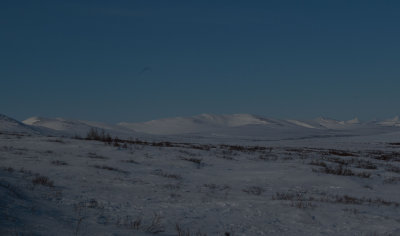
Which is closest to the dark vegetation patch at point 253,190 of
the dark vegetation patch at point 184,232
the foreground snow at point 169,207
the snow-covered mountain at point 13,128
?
the foreground snow at point 169,207

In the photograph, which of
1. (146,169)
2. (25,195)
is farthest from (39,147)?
(25,195)

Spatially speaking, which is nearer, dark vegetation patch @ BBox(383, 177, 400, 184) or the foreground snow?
the foreground snow

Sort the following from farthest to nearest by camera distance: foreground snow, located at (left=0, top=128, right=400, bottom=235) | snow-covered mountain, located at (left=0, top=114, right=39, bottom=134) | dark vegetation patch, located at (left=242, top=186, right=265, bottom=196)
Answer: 1. snow-covered mountain, located at (left=0, top=114, right=39, bottom=134)
2. dark vegetation patch, located at (left=242, top=186, right=265, bottom=196)
3. foreground snow, located at (left=0, top=128, right=400, bottom=235)

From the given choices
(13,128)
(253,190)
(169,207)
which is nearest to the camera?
(169,207)

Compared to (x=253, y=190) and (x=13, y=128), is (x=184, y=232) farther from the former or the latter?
(x=13, y=128)

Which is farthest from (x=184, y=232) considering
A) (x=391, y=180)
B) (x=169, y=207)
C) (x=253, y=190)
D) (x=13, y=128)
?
(x=13, y=128)

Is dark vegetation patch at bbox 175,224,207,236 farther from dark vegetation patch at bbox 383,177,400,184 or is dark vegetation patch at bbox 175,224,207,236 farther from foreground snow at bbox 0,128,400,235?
dark vegetation patch at bbox 383,177,400,184

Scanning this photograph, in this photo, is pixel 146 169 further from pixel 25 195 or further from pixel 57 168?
pixel 25 195

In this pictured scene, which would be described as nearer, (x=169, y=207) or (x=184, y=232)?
(x=184, y=232)

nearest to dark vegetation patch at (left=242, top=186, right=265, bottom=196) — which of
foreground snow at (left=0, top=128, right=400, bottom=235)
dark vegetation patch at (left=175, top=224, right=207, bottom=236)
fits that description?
foreground snow at (left=0, top=128, right=400, bottom=235)

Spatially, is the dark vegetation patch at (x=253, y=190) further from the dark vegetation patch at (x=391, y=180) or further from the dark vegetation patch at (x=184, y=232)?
the dark vegetation patch at (x=391, y=180)

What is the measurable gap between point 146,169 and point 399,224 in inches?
398

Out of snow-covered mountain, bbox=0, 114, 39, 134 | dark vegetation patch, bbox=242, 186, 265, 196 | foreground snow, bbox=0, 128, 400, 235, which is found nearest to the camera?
foreground snow, bbox=0, 128, 400, 235

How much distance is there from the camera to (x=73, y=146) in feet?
70.8
